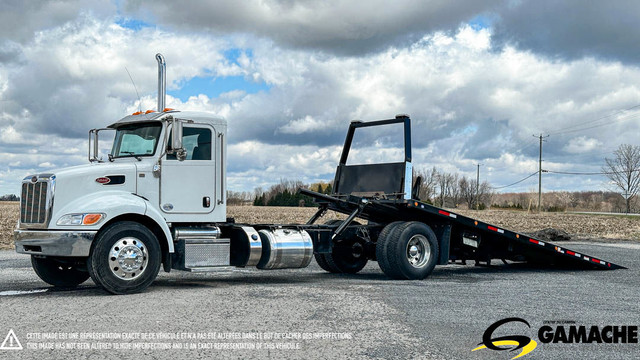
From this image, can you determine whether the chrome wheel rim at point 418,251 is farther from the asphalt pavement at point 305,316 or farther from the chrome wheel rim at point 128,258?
the chrome wheel rim at point 128,258

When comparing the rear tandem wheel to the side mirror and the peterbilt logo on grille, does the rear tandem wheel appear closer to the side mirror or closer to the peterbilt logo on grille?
the side mirror

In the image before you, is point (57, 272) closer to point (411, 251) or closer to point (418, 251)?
point (411, 251)

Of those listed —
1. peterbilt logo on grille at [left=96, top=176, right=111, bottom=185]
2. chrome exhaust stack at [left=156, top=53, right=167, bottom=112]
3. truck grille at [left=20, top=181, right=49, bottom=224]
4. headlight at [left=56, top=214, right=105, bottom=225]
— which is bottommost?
headlight at [left=56, top=214, right=105, bottom=225]

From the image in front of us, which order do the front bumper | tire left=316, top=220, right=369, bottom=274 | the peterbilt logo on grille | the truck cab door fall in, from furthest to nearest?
tire left=316, top=220, right=369, bottom=274 → the truck cab door → the peterbilt logo on grille → the front bumper

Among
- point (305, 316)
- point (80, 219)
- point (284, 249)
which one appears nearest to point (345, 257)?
point (284, 249)

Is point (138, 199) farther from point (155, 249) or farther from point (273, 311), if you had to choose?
point (273, 311)

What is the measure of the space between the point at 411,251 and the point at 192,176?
4.32 m

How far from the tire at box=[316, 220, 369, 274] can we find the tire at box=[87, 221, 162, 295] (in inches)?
172

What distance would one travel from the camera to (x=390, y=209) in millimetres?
12281

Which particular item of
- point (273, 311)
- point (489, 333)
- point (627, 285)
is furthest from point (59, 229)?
point (627, 285)

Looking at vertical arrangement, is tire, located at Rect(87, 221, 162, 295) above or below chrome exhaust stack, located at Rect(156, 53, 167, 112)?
below

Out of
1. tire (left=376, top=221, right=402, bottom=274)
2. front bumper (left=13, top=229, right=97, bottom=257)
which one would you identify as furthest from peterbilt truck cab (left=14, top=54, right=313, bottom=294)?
tire (left=376, top=221, right=402, bottom=274)

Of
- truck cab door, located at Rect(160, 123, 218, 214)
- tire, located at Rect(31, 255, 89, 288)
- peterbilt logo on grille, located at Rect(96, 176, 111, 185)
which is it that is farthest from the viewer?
tire, located at Rect(31, 255, 89, 288)

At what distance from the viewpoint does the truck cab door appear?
391 inches
